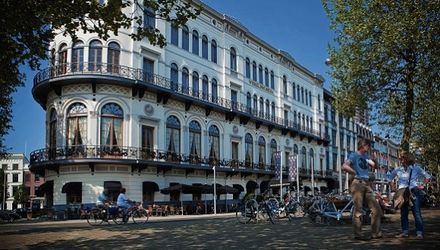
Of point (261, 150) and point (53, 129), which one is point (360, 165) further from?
point (261, 150)

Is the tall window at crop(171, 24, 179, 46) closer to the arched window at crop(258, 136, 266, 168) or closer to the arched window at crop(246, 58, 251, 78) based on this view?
the arched window at crop(246, 58, 251, 78)

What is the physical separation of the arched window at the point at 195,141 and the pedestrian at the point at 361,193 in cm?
2753

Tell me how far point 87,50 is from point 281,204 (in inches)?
763

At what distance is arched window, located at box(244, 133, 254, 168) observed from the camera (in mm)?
44481

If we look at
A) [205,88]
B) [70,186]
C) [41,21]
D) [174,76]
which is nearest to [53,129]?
[70,186]

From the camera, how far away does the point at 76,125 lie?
31.1m

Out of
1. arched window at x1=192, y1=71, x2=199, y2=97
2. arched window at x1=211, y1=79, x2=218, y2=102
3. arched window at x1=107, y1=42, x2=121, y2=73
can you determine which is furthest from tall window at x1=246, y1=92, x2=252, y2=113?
arched window at x1=107, y1=42, x2=121, y2=73

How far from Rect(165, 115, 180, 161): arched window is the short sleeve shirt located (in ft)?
83.8

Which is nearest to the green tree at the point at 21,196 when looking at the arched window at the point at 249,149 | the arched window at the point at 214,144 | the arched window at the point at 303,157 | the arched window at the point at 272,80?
the arched window at the point at 303,157

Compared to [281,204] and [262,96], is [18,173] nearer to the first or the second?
[262,96]

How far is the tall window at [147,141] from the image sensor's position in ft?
107

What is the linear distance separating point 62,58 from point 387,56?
22097 millimetres

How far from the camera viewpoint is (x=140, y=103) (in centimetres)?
3281

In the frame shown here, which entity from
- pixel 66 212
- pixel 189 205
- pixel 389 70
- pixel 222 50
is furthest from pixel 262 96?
pixel 389 70
